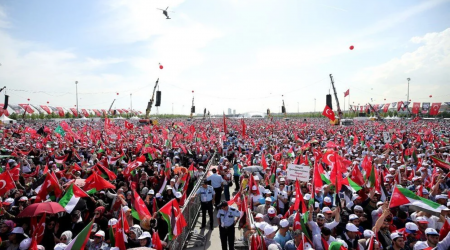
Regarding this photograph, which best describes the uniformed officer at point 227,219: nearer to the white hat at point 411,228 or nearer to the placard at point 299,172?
the placard at point 299,172

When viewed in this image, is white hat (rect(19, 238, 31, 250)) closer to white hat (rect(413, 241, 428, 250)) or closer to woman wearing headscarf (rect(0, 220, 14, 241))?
woman wearing headscarf (rect(0, 220, 14, 241))

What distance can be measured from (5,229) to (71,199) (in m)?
1.19

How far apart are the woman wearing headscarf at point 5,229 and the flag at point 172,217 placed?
2626 mm

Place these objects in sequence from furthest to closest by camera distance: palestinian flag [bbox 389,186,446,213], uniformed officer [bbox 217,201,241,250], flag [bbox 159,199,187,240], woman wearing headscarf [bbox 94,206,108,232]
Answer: uniformed officer [bbox 217,201,241,250] → flag [bbox 159,199,187,240] → woman wearing headscarf [bbox 94,206,108,232] → palestinian flag [bbox 389,186,446,213]

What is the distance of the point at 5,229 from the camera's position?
198 inches

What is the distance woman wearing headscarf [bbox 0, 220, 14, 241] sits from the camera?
198 inches

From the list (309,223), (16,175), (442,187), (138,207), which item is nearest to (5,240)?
(138,207)

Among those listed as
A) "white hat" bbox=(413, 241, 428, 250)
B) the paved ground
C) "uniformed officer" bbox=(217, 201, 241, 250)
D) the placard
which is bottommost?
the paved ground

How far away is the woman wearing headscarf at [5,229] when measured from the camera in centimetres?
504

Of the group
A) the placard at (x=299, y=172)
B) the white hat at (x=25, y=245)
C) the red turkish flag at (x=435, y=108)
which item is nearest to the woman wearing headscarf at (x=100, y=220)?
the white hat at (x=25, y=245)

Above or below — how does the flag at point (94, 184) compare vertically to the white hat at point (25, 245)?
above

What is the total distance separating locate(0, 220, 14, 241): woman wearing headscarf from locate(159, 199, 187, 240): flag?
263cm

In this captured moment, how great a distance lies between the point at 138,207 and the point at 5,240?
2.24 m

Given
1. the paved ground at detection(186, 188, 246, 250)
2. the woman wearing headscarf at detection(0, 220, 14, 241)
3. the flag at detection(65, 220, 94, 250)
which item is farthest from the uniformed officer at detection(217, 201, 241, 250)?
the woman wearing headscarf at detection(0, 220, 14, 241)
